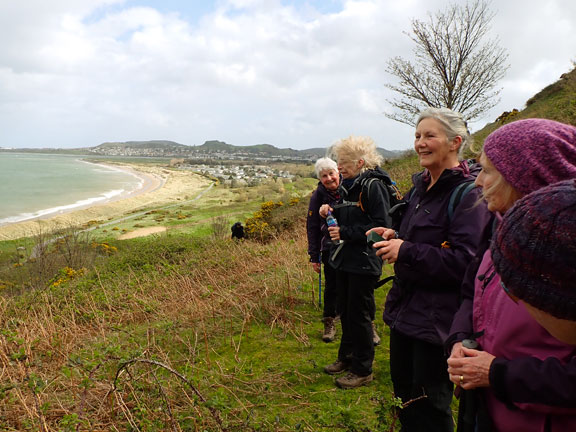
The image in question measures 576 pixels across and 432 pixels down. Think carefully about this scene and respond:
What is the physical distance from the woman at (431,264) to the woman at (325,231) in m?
1.70


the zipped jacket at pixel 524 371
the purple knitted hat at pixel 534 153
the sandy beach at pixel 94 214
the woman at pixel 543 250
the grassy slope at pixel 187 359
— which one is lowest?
the sandy beach at pixel 94 214

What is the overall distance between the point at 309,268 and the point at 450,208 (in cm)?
486

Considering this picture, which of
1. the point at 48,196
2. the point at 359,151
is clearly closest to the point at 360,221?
the point at 359,151

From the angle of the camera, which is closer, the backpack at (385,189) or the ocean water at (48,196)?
the backpack at (385,189)

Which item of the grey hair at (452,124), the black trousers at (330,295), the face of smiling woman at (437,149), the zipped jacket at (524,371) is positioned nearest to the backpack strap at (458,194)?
the face of smiling woman at (437,149)

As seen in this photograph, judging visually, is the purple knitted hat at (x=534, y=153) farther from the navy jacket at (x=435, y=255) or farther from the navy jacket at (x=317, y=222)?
the navy jacket at (x=317, y=222)

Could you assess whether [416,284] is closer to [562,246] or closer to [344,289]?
[344,289]

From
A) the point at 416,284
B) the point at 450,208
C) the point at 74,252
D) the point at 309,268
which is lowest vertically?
the point at 74,252

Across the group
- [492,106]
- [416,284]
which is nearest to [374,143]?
[416,284]

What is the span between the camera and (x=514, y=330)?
1.26 m

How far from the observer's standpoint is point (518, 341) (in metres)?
1.26

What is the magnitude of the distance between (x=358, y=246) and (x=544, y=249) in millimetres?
2382

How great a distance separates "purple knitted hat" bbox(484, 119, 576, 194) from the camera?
1207 millimetres

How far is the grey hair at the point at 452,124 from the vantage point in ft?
7.23
